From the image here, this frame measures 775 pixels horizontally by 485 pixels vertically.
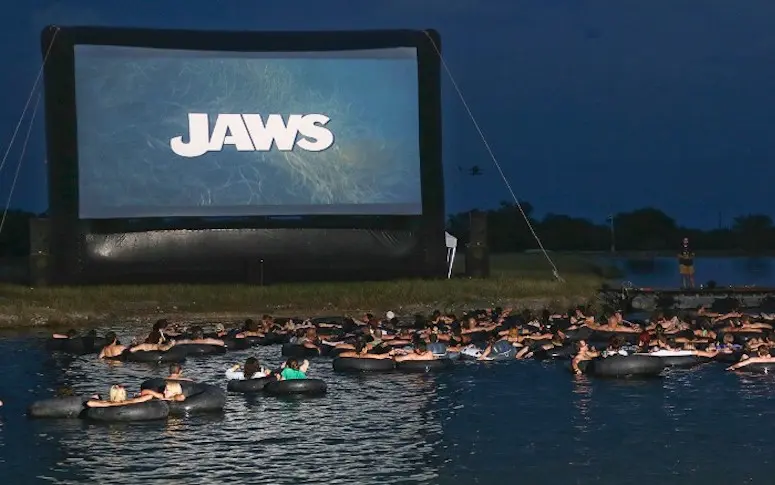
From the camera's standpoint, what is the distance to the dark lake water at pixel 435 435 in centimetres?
1675

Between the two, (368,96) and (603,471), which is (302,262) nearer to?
(368,96)

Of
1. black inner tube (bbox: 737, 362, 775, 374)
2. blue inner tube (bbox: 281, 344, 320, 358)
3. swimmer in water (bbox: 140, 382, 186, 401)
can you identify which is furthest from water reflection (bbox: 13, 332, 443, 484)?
black inner tube (bbox: 737, 362, 775, 374)

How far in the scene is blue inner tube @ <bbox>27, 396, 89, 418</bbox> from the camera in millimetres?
20562

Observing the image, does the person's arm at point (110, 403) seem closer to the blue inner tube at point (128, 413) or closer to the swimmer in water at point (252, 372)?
the blue inner tube at point (128, 413)

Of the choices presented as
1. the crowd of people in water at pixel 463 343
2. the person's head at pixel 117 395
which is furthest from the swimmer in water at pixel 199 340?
the person's head at pixel 117 395

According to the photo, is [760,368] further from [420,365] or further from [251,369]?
[251,369]

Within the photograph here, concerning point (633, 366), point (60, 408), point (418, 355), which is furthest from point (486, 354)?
point (60, 408)

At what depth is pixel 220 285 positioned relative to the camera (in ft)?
123

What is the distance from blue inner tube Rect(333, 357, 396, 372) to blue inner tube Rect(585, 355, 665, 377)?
463cm

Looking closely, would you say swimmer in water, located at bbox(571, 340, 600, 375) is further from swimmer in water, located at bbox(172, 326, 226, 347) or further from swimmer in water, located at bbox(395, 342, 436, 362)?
swimmer in water, located at bbox(172, 326, 226, 347)

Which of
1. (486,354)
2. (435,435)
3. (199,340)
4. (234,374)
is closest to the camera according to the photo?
(435,435)

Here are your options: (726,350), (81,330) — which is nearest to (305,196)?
(81,330)

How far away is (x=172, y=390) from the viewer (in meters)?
20.9

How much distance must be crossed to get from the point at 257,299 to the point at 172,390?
16210 mm
